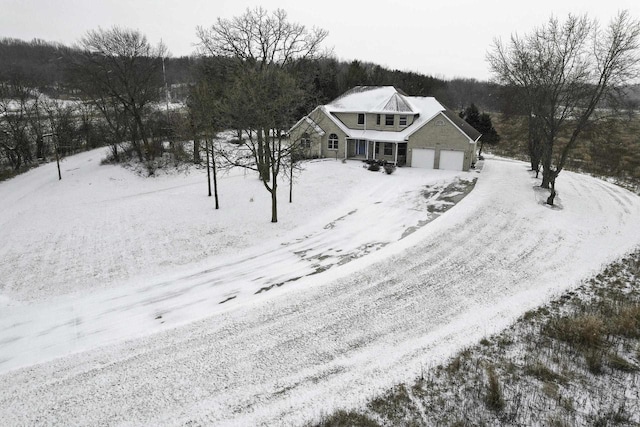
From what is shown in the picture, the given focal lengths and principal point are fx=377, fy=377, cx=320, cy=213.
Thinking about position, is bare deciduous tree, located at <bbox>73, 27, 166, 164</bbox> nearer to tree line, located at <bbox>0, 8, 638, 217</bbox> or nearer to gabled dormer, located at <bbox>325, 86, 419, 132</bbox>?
tree line, located at <bbox>0, 8, 638, 217</bbox>

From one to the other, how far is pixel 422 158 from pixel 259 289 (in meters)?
24.4

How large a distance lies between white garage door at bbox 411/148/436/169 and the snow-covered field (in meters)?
7.74

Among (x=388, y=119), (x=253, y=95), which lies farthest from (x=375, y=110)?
(x=253, y=95)

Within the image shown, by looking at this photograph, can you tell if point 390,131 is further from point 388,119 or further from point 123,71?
point 123,71

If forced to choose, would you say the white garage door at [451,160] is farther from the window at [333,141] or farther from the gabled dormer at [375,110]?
the window at [333,141]

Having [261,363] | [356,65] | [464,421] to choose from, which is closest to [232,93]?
[261,363]

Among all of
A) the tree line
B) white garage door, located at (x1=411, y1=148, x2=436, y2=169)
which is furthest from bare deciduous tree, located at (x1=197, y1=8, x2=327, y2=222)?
white garage door, located at (x1=411, y1=148, x2=436, y2=169)

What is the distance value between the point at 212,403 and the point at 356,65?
6034 cm

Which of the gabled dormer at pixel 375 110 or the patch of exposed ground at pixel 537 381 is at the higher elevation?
the gabled dormer at pixel 375 110

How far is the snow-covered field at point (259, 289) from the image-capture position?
8852 millimetres

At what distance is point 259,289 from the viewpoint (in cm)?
1375

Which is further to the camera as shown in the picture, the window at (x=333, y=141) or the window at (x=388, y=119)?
the window at (x=333, y=141)

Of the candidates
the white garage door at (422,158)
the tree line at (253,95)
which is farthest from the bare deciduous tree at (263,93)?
the white garage door at (422,158)

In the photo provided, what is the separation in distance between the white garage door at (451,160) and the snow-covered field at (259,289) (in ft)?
22.0
